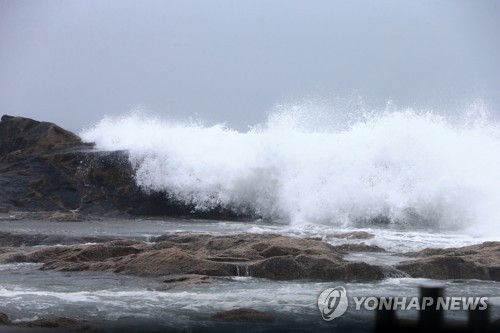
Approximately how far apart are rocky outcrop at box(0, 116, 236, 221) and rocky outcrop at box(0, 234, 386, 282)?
768cm

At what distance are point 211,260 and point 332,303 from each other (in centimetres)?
210

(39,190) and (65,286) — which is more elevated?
(39,190)

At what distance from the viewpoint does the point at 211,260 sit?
855 centimetres

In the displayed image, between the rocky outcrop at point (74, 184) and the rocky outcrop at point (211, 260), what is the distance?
302 inches

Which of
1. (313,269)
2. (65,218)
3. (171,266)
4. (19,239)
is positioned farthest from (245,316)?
(65,218)

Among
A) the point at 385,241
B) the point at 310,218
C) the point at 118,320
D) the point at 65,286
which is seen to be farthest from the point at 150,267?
the point at 310,218

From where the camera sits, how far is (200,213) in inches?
724

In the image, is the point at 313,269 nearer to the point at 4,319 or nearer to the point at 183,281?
the point at 183,281

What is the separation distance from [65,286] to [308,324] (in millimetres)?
2878

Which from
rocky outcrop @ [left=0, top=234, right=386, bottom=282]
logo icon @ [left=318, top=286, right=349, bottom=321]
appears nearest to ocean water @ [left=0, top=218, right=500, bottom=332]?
logo icon @ [left=318, top=286, right=349, bottom=321]

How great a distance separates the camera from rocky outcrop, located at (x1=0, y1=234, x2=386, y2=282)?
7.98m

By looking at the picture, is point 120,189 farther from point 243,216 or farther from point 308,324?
point 308,324

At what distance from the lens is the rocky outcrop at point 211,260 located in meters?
7.98

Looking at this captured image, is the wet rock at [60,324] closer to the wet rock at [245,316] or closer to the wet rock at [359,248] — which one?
the wet rock at [245,316]
